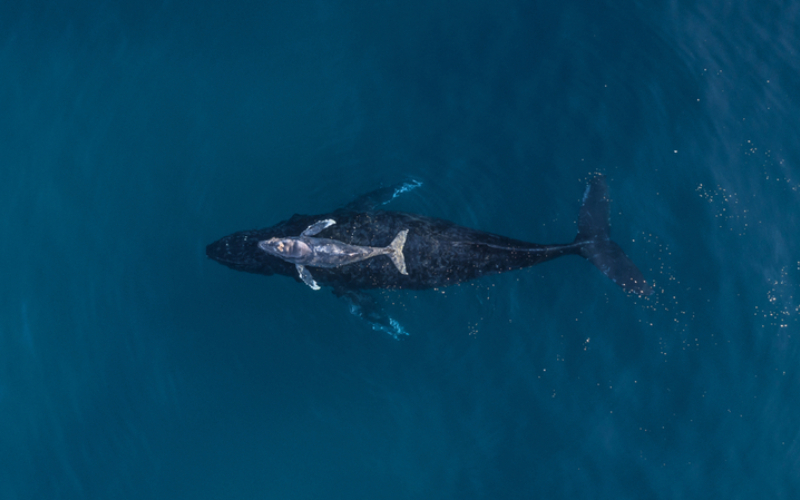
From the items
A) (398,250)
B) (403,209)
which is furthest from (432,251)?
(403,209)

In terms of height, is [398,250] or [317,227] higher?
[317,227]

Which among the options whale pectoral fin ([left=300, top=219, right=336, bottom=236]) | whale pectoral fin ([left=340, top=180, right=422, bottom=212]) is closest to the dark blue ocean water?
whale pectoral fin ([left=340, top=180, right=422, bottom=212])

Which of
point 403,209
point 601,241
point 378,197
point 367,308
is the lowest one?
point 367,308

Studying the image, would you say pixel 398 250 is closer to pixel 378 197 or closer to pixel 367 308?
pixel 367 308

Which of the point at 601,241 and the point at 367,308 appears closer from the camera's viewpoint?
the point at 601,241

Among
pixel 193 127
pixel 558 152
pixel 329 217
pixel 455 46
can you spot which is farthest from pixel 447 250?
pixel 193 127

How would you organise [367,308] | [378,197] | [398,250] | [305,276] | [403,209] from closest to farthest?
[398,250]
[305,276]
[367,308]
[378,197]
[403,209]

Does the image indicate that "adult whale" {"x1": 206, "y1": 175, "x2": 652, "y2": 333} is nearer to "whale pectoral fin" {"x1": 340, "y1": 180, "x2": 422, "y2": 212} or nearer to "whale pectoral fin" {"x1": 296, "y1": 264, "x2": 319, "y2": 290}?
"whale pectoral fin" {"x1": 296, "y1": 264, "x2": 319, "y2": 290}

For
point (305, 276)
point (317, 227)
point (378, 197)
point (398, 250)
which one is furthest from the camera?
point (378, 197)
